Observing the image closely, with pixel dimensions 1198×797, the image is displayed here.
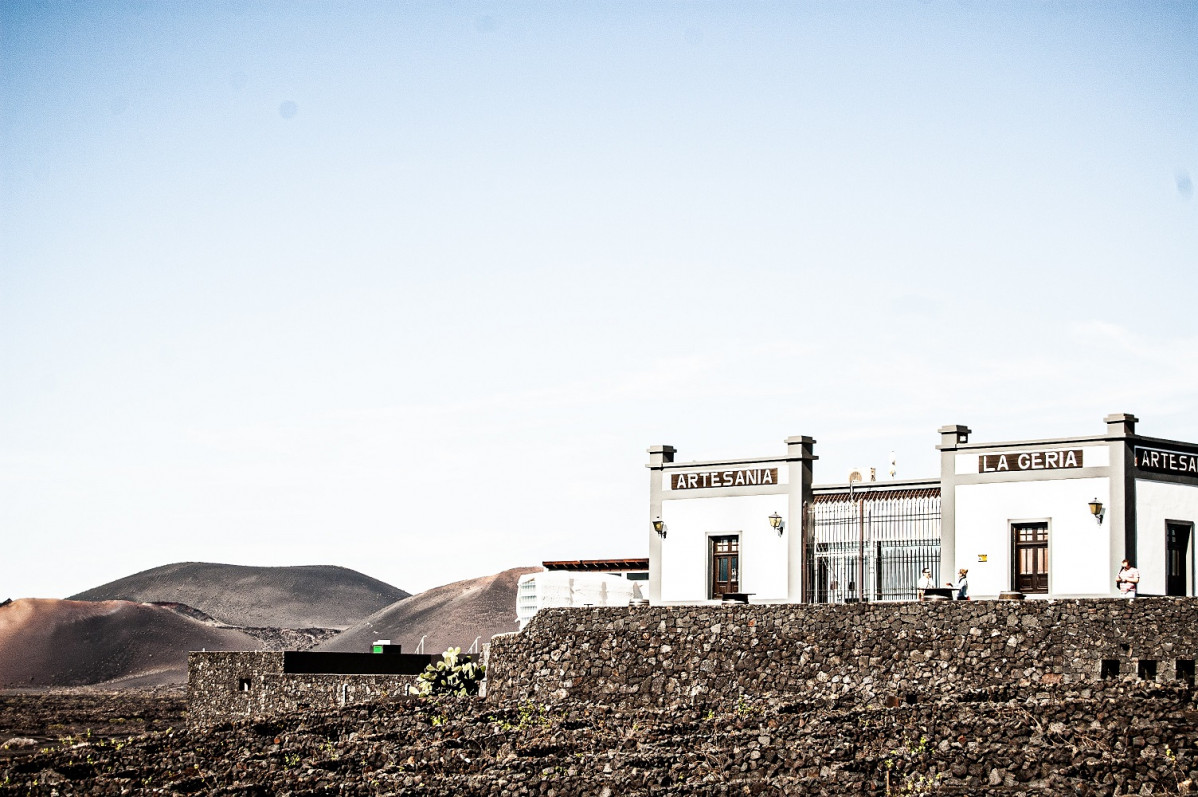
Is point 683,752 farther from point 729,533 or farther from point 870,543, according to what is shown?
point 729,533

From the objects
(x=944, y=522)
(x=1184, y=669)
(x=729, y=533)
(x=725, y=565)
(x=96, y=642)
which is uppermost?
(x=944, y=522)

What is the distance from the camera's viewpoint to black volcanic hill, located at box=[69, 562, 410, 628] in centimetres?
15500

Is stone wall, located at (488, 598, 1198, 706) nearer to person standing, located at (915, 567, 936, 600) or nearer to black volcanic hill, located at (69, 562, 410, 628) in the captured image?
person standing, located at (915, 567, 936, 600)

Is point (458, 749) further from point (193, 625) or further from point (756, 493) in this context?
point (193, 625)

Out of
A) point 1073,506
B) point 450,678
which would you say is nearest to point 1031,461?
point 1073,506

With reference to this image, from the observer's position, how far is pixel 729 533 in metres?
36.1

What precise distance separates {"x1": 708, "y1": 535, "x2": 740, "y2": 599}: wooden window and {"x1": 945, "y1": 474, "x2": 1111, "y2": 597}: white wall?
5.61m

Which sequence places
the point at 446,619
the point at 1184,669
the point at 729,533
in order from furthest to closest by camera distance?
1. the point at 446,619
2. the point at 729,533
3. the point at 1184,669

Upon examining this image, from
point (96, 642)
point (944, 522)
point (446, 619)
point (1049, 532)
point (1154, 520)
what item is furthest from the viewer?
point (96, 642)

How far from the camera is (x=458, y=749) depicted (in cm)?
2766

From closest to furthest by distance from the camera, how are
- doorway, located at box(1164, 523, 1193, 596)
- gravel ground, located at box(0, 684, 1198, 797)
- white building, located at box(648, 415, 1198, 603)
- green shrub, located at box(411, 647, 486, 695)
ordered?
gravel ground, located at box(0, 684, 1198, 797), white building, located at box(648, 415, 1198, 603), doorway, located at box(1164, 523, 1193, 596), green shrub, located at box(411, 647, 486, 695)

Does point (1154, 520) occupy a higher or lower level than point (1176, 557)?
higher

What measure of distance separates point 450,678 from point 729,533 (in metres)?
7.72

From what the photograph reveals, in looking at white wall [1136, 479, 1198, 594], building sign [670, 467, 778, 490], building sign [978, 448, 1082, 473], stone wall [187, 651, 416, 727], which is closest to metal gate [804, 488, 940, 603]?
building sign [670, 467, 778, 490]
